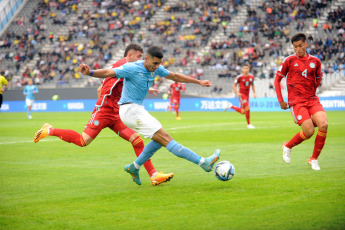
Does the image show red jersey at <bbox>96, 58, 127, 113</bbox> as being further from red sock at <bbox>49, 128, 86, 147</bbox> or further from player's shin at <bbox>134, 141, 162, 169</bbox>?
player's shin at <bbox>134, 141, 162, 169</bbox>

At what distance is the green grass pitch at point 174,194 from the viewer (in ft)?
18.0

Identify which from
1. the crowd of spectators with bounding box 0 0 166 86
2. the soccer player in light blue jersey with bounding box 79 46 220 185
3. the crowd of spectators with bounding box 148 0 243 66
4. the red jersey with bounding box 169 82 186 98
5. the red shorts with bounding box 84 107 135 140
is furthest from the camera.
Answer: the crowd of spectators with bounding box 0 0 166 86

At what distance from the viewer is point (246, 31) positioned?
44062 mm

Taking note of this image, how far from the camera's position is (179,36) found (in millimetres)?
47281

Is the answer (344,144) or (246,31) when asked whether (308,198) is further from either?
(246,31)

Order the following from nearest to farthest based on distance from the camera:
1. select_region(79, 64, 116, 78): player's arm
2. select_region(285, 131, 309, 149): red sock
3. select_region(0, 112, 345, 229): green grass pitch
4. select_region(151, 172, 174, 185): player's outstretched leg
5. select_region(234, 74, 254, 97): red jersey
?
select_region(0, 112, 345, 229): green grass pitch → select_region(79, 64, 116, 78): player's arm → select_region(151, 172, 174, 185): player's outstretched leg → select_region(285, 131, 309, 149): red sock → select_region(234, 74, 254, 97): red jersey

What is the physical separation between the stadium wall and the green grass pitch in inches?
928

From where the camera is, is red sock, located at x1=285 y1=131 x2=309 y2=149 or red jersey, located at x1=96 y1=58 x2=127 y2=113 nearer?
red jersey, located at x1=96 y1=58 x2=127 y2=113

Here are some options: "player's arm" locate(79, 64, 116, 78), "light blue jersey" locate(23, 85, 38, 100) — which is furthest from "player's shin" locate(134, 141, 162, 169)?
"light blue jersey" locate(23, 85, 38, 100)

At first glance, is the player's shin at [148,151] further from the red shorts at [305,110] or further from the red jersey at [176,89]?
the red jersey at [176,89]

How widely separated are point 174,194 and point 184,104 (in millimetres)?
35191

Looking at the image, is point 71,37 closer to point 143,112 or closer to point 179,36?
point 179,36

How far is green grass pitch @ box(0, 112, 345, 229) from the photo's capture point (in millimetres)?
5480

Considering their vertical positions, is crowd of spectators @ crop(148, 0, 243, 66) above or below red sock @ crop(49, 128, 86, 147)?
below
